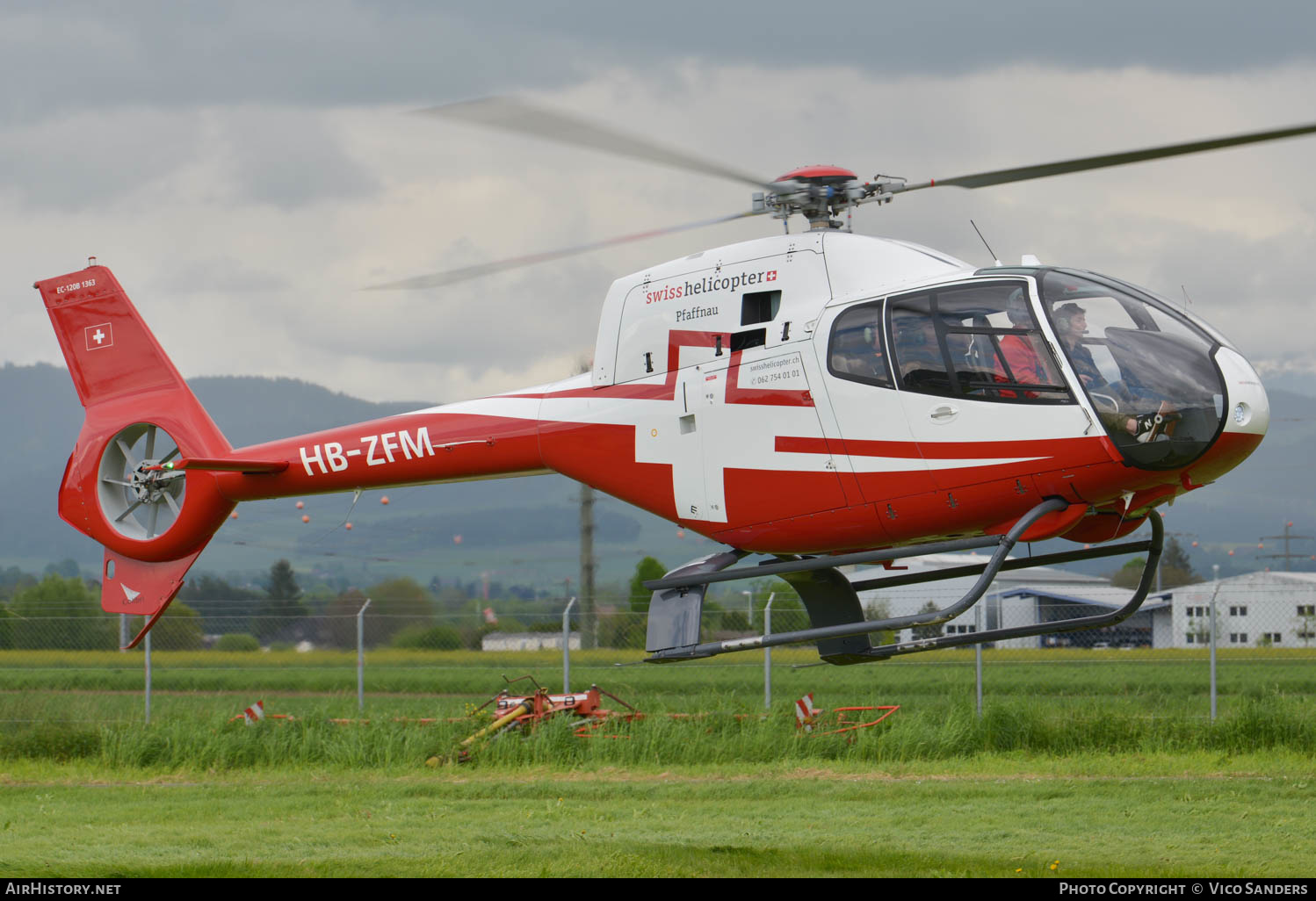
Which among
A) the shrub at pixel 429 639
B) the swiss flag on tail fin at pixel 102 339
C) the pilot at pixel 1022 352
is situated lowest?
the shrub at pixel 429 639

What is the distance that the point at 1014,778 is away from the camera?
1416cm

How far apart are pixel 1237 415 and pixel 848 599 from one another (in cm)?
363

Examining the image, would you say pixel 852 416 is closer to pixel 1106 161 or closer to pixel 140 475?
pixel 1106 161

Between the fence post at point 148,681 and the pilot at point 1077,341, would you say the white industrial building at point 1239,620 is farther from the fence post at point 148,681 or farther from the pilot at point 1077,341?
the pilot at point 1077,341

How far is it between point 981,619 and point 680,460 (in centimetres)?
836

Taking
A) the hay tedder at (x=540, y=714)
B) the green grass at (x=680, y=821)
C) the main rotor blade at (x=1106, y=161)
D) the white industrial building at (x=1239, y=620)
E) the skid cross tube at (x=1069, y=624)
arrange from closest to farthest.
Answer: the main rotor blade at (x=1106, y=161) → the skid cross tube at (x=1069, y=624) → the green grass at (x=680, y=821) → the hay tedder at (x=540, y=714) → the white industrial building at (x=1239, y=620)

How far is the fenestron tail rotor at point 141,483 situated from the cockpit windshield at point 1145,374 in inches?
345

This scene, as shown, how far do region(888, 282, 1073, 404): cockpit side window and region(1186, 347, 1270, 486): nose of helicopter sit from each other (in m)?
0.90

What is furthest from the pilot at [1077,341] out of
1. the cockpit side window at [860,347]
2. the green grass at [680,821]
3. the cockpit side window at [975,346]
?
the green grass at [680,821]

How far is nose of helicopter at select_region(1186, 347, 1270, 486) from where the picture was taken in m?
7.93

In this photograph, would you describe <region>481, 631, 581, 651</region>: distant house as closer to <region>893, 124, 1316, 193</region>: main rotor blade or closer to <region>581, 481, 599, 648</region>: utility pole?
<region>581, 481, 599, 648</region>: utility pole

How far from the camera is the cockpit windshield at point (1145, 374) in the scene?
26.1 ft

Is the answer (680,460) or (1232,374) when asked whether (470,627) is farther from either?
(1232,374)
